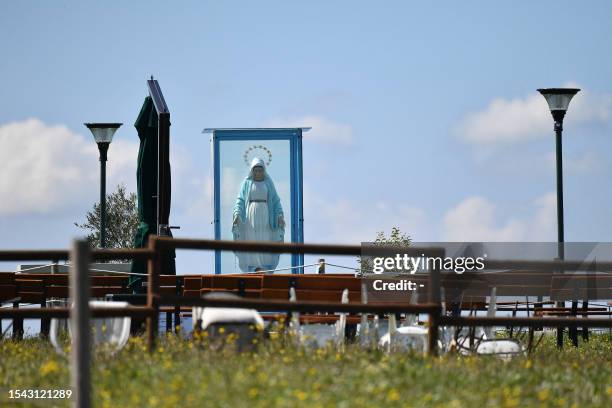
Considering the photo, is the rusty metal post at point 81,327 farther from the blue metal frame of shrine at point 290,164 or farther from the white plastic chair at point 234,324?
the blue metal frame of shrine at point 290,164

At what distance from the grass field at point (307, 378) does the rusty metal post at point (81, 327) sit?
45 cm

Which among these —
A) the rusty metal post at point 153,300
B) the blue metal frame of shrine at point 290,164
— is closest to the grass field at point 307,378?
the rusty metal post at point 153,300

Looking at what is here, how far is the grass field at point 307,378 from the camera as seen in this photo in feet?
29.5

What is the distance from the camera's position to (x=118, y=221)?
50.4 metres

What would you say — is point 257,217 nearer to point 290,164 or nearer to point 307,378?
point 290,164

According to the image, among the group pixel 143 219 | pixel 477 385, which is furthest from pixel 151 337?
pixel 143 219

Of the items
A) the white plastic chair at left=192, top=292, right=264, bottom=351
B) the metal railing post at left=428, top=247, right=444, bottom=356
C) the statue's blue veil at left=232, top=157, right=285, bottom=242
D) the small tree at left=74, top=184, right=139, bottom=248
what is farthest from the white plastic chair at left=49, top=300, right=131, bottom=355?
the small tree at left=74, top=184, right=139, bottom=248

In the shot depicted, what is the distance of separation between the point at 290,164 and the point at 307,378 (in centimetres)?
1784

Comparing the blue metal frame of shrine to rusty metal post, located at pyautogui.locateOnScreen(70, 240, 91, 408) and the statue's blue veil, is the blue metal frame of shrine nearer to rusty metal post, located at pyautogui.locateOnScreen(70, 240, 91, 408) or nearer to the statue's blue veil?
the statue's blue veil

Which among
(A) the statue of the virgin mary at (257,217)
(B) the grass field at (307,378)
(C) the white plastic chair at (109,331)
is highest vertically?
(A) the statue of the virgin mary at (257,217)

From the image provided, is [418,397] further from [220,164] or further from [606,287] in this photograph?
[220,164]

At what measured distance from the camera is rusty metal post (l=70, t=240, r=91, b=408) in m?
8.65

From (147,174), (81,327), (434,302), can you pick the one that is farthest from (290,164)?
(81,327)

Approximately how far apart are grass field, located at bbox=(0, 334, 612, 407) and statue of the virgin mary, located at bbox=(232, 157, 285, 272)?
16.1 meters
